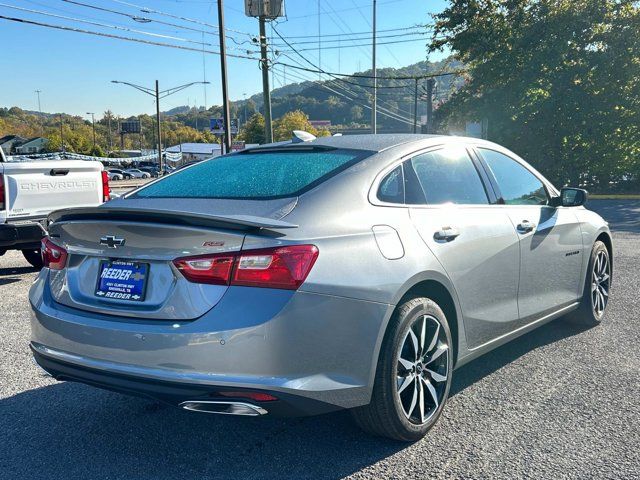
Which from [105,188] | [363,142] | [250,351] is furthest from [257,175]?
[105,188]

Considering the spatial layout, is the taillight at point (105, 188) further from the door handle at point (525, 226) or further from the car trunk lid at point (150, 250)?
the door handle at point (525, 226)

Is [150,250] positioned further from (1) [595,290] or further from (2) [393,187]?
(1) [595,290]

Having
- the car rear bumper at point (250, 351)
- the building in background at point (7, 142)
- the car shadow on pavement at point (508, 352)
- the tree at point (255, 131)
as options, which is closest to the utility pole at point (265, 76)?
the building in background at point (7, 142)

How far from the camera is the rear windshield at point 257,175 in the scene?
3184 mm

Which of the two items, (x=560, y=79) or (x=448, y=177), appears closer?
(x=448, y=177)

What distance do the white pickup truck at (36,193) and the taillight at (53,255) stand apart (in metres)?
4.29

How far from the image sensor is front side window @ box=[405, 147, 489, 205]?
353 centimetres

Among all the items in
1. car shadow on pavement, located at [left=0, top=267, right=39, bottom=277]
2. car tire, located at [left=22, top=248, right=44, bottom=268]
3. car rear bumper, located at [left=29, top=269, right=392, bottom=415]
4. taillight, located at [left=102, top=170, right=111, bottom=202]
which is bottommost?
car shadow on pavement, located at [left=0, top=267, right=39, bottom=277]

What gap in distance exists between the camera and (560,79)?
24391mm

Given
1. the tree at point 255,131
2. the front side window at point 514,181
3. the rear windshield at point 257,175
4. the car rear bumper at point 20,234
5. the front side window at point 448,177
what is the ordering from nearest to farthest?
the rear windshield at point 257,175 < the front side window at point 448,177 < the front side window at point 514,181 < the car rear bumper at point 20,234 < the tree at point 255,131

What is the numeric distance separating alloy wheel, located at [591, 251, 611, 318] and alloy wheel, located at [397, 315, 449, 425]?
2.46m

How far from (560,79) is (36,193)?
22223mm

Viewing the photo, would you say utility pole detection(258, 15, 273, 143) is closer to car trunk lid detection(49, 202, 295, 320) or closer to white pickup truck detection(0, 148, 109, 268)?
white pickup truck detection(0, 148, 109, 268)

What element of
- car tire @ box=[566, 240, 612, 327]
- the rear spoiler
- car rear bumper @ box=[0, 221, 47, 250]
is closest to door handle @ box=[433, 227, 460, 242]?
the rear spoiler
